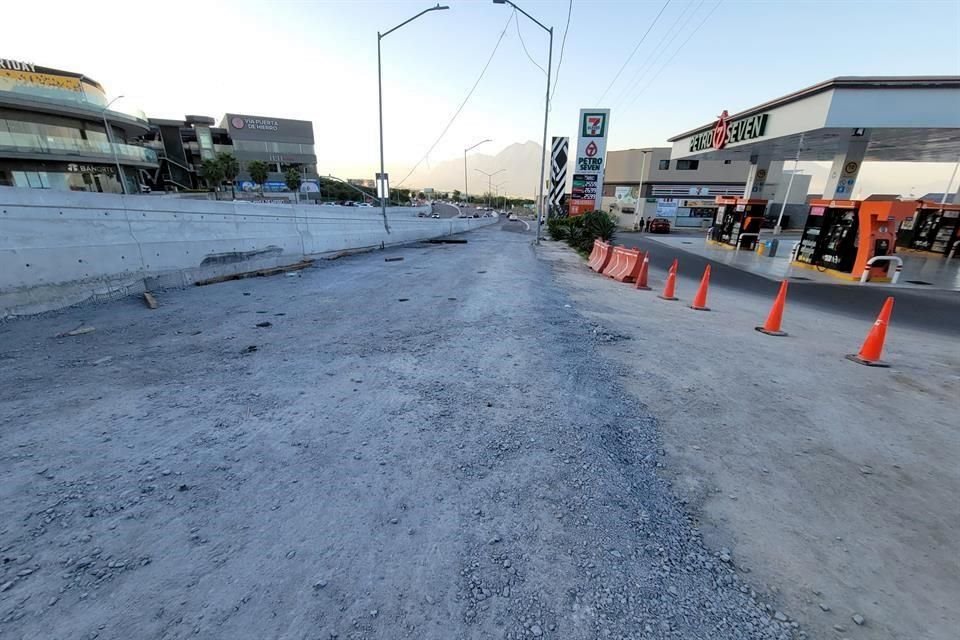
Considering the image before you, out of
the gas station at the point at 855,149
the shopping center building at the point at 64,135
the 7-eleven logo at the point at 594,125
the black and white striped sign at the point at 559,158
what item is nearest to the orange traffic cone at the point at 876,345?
the gas station at the point at 855,149

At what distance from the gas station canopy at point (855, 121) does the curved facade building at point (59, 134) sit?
46331mm

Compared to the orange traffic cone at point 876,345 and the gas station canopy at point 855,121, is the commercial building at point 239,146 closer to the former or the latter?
the gas station canopy at point 855,121

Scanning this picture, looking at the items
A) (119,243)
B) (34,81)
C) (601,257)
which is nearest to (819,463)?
(119,243)

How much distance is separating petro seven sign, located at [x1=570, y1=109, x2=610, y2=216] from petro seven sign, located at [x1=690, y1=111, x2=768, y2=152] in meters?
6.15

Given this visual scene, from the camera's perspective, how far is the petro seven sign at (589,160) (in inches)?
921

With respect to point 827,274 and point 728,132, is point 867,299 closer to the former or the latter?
point 827,274

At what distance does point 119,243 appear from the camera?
22.9 ft

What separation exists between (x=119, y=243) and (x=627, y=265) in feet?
39.0

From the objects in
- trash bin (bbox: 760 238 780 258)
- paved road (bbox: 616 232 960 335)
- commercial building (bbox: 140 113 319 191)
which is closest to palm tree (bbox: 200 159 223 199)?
commercial building (bbox: 140 113 319 191)

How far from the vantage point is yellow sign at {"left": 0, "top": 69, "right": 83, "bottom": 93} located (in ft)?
121

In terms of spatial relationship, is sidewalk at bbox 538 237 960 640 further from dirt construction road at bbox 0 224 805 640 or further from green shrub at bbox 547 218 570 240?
green shrub at bbox 547 218 570 240

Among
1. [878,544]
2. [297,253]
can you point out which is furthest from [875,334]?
[297,253]

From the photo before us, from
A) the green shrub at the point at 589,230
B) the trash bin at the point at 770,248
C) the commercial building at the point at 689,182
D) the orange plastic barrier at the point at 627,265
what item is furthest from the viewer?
the commercial building at the point at 689,182

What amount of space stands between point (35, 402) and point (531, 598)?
467cm
